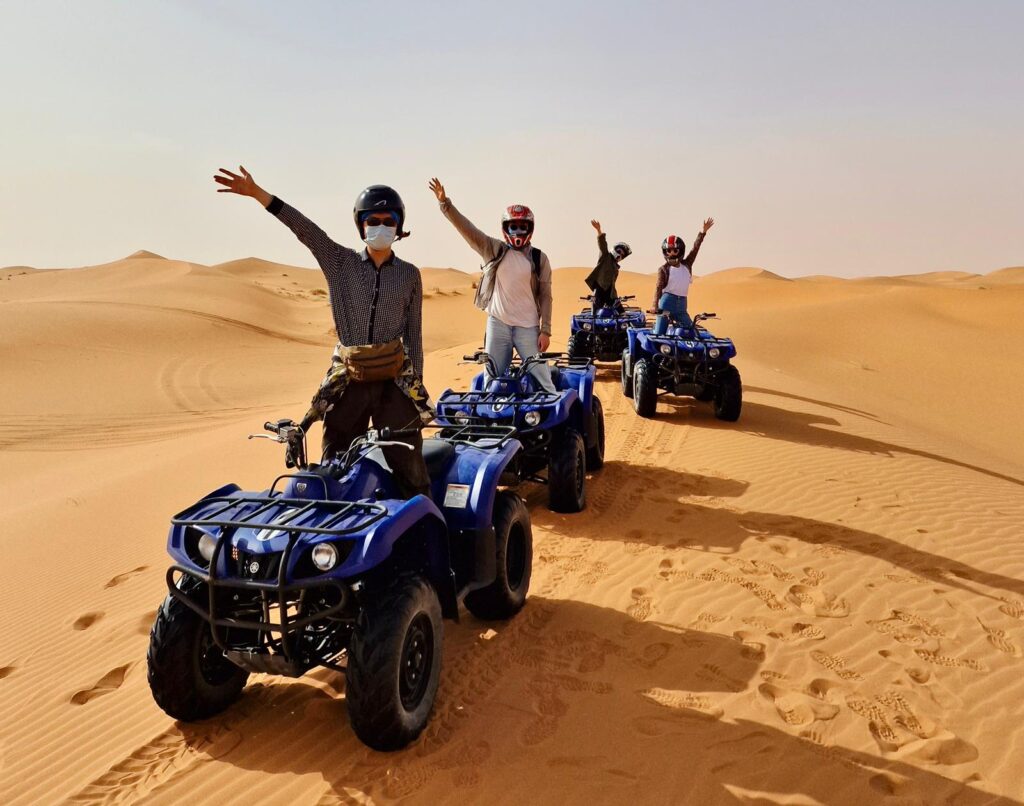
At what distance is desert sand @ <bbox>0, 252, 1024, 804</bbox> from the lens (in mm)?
3113

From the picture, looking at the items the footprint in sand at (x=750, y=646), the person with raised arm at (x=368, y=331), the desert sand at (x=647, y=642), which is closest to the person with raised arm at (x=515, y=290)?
the desert sand at (x=647, y=642)

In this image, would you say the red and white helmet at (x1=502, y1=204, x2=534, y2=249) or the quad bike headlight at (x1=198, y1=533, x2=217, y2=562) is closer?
the quad bike headlight at (x1=198, y1=533, x2=217, y2=562)

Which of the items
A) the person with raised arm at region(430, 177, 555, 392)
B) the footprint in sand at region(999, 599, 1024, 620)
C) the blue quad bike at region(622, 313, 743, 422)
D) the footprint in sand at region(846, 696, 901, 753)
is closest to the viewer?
the footprint in sand at region(846, 696, 901, 753)

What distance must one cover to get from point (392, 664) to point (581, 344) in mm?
11935

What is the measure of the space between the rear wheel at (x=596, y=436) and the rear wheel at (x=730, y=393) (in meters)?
3.14

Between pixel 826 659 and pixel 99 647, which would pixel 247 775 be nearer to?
pixel 99 647

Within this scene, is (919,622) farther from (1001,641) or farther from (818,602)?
(818,602)

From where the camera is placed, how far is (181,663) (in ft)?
10.6

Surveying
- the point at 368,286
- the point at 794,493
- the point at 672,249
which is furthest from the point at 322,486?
the point at 672,249

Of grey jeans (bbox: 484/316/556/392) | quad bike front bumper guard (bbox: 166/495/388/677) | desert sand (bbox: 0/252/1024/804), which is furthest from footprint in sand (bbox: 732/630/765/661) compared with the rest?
grey jeans (bbox: 484/316/556/392)

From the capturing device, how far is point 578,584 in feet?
16.7

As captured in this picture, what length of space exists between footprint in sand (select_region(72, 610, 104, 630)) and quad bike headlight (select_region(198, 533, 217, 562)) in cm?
261

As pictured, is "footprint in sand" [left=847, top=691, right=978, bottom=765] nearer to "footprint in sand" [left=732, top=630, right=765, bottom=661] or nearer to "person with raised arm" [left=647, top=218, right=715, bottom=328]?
"footprint in sand" [left=732, top=630, right=765, bottom=661]

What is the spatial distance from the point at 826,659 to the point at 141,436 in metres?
12.0
